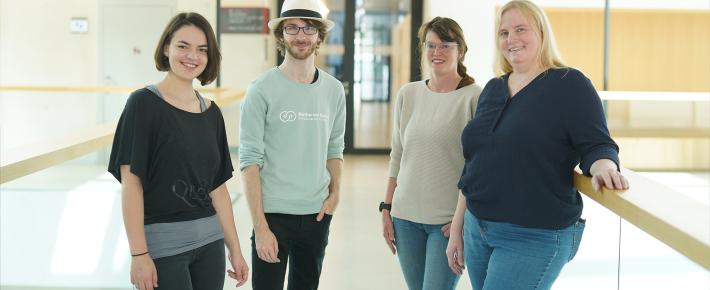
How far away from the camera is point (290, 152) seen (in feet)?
8.13

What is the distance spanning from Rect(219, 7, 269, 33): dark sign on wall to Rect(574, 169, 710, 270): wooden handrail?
6779mm

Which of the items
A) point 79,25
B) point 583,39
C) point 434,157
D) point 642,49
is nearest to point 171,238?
point 434,157

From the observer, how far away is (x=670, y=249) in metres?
1.58

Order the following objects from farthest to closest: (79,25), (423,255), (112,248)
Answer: (79,25) < (112,248) < (423,255)

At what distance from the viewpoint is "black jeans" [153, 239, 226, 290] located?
78.6 inches

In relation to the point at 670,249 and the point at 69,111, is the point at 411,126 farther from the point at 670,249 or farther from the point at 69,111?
the point at 69,111

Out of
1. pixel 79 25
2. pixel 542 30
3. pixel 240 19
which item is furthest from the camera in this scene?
pixel 240 19

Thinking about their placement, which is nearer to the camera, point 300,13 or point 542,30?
point 542,30

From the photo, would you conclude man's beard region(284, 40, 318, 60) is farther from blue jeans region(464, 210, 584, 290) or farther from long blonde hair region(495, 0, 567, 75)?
blue jeans region(464, 210, 584, 290)

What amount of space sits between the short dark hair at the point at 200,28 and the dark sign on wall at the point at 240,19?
244 inches

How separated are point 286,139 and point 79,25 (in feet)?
17.2

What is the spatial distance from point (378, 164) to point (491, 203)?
752cm

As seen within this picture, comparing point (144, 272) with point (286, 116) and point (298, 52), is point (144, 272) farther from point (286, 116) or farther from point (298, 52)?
point (298, 52)

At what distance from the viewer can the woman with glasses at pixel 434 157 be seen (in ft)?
8.11
